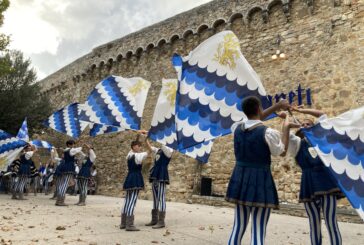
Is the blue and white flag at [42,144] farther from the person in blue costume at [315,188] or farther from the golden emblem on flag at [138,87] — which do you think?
the person in blue costume at [315,188]

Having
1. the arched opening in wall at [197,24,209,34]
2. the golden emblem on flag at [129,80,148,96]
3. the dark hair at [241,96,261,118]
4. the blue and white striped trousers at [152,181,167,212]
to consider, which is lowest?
the blue and white striped trousers at [152,181,167,212]

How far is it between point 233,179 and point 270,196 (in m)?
0.39

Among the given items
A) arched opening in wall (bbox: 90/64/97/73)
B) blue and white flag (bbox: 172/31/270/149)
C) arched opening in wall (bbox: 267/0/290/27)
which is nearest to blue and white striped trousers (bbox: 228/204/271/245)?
blue and white flag (bbox: 172/31/270/149)

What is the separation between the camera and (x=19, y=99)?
16.2 m

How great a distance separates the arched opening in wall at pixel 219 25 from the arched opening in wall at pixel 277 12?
71.5 inches

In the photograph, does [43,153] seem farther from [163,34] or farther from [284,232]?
[284,232]

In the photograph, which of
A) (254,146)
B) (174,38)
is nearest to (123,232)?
(254,146)

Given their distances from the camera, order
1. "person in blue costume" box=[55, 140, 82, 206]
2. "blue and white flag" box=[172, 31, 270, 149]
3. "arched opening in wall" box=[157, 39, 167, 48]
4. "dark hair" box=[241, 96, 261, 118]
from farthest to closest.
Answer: "arched opening in wall" box=[157, 39, 167, 48] → "person in blue costume" box=[55, 140, 82, 206] → "blue and white flag" box=[172, 31, 270, 149] → "dark hair" box=[241, 96, 261, 118]

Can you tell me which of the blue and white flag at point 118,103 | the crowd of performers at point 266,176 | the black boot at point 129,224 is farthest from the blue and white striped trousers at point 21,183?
the crowd of performers at point 266,176

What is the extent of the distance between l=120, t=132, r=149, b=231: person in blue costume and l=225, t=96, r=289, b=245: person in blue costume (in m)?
2.67

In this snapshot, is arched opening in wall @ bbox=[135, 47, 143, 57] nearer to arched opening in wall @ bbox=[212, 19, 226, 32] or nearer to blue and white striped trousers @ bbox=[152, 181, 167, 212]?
arched opening in wall @ bbox=[212, 19, 226, 32]

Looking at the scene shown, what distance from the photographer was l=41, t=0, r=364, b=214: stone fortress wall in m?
8.95

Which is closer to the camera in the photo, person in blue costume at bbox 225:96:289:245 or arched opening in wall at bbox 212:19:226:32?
person in blue costume at bbox 225:96:289:245

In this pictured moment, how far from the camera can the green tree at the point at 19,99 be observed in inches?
610
